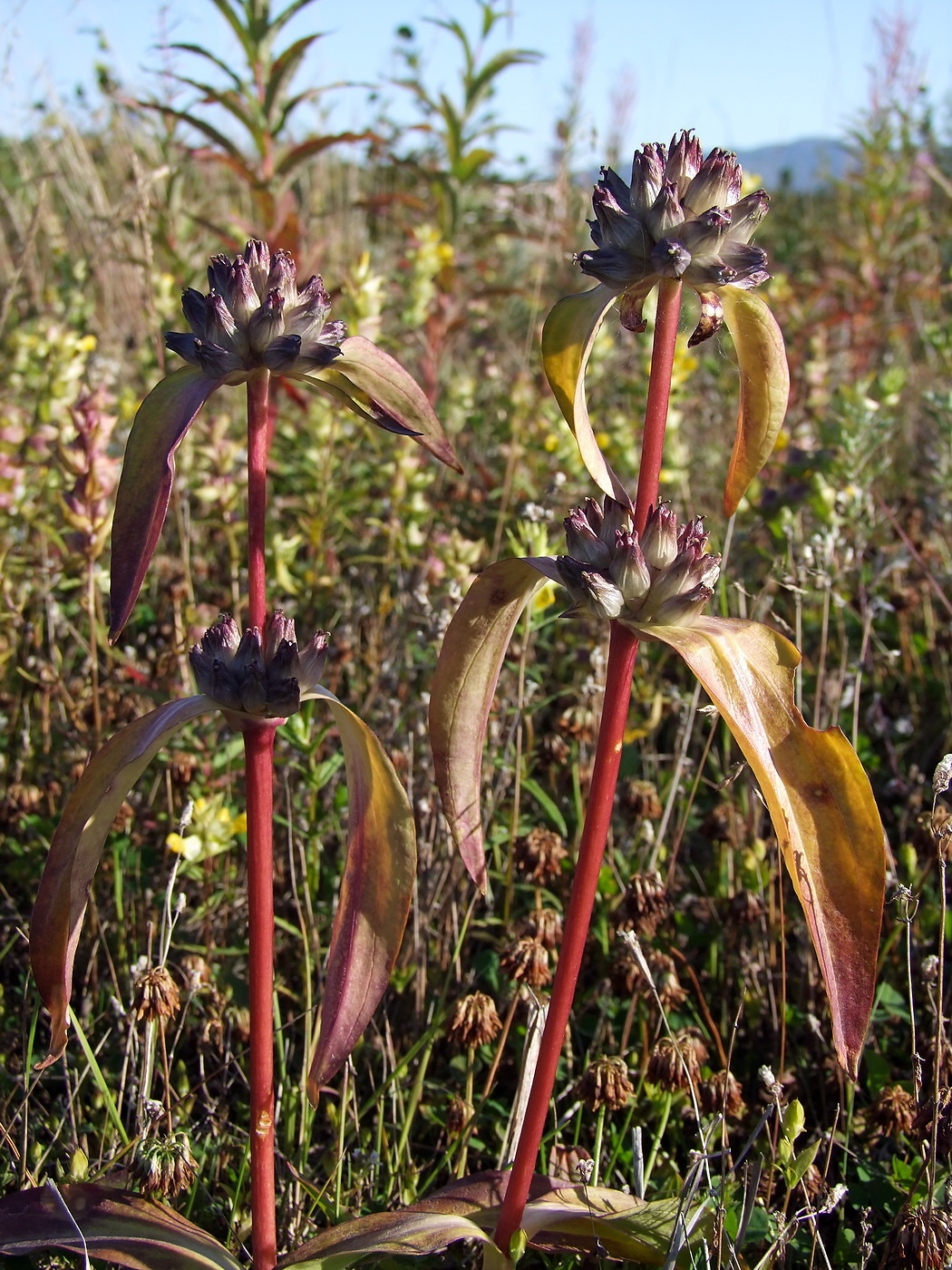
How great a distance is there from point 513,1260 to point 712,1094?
0.52 m

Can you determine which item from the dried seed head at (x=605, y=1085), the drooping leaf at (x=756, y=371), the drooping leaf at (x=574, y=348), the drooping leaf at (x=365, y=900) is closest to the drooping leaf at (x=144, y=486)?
the drooping leaf at (x=365, y=900)

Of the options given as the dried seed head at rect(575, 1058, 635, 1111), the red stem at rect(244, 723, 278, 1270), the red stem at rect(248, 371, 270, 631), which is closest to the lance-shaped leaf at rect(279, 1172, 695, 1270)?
the red stem at rect(244, 723, 278, 1270)

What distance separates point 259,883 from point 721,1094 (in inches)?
35.3

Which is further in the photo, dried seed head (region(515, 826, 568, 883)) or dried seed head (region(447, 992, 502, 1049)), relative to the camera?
dried seed head (region(515, 826, 568, 883))

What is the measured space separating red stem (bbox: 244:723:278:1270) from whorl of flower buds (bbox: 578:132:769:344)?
65 centimetres

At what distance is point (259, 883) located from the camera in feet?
3.80

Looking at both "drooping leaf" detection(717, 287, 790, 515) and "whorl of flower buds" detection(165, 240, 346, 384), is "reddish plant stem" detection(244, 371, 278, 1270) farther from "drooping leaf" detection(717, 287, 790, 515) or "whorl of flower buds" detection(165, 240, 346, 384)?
"drooping leaf" detection(717, 287, 790, 515)

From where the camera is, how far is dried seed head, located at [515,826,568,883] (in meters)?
1.86

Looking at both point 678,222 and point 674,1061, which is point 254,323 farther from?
point 674,1061

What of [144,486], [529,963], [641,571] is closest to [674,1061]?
[529,963]

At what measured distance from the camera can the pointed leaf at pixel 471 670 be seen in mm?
1107

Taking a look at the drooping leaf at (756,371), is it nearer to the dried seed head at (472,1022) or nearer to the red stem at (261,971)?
the red stem at (261,971)

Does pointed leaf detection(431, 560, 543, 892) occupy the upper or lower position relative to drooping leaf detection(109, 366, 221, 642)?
lower

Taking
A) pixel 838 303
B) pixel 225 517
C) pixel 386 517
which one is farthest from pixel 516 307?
pixel 225 517
